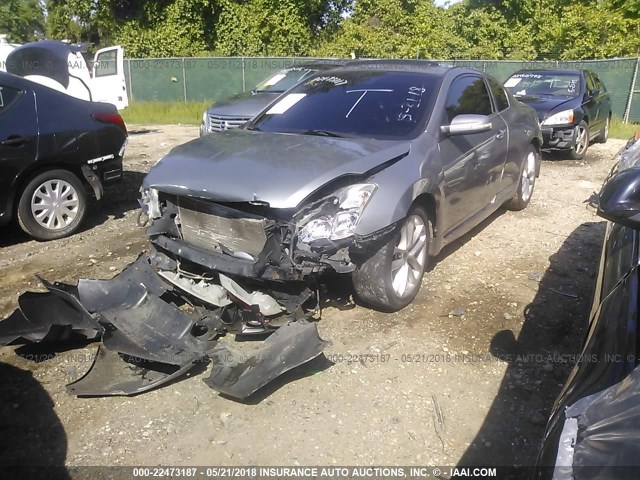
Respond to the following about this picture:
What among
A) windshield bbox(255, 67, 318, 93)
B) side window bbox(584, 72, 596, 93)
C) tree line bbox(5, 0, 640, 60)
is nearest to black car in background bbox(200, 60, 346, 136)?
windshield bbox(255, 67, 318, 93)

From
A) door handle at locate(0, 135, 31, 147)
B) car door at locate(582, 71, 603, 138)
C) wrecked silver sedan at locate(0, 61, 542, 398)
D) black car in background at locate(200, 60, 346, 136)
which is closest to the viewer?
wrecked silver sedan at locate(0, 61, 542, 398)

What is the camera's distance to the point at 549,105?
34.4 ft

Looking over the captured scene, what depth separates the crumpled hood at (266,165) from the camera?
143 inches

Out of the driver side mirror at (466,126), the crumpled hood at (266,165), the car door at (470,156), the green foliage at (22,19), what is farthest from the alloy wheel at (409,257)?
the green foliage at (22,19)

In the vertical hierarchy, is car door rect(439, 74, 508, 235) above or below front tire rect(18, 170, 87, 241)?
above

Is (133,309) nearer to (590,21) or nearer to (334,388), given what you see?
(334,388)

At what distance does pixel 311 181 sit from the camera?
3639 mm

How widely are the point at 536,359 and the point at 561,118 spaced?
7678 millimetres

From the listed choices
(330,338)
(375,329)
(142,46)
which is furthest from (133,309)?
(142,46)

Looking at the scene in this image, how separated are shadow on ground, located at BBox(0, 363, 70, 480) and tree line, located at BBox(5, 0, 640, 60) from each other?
21.5 meters

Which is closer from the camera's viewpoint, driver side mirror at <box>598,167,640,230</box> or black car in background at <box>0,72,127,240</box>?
driver side mirror at <box>598,167,640,230</box>

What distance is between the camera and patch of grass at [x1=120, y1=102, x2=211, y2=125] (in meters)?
16.5

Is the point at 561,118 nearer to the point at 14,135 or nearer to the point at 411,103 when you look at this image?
the point at 411,103

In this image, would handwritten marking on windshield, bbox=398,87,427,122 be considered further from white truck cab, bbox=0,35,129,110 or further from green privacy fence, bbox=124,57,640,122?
green privacy fence, bbox=124,57,640,122
